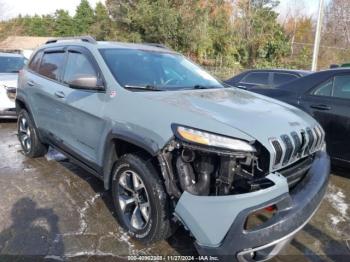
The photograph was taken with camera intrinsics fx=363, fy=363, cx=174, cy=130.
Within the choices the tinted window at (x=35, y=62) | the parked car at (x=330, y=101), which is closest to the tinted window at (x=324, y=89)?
the parked car at (x=330, y=101)

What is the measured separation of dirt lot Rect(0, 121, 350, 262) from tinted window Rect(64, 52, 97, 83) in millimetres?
1372

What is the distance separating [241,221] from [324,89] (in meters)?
3.35

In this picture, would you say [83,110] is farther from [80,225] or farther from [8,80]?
[8,80]

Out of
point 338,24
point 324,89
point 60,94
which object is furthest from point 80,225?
point 338,24

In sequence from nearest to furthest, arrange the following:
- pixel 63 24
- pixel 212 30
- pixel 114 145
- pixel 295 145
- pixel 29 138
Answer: pixel 295 145 → pixel 114 145 → pixel 29 138 → pixel 212 30 → pixel 63 24

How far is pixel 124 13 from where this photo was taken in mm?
27250

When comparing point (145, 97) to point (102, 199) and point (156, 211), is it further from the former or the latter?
point (102, 199)

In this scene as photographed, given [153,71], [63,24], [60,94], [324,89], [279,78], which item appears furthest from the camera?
[63,24]

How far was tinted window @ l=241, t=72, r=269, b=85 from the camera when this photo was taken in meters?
9.03

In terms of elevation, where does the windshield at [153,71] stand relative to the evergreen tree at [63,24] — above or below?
below

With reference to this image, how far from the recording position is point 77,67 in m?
4.15

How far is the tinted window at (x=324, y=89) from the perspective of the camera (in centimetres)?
500

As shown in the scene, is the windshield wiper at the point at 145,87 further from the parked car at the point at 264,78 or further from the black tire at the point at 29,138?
the parked car at the point at 264,78

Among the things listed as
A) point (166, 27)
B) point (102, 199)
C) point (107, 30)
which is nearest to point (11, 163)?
point (102, 199)
